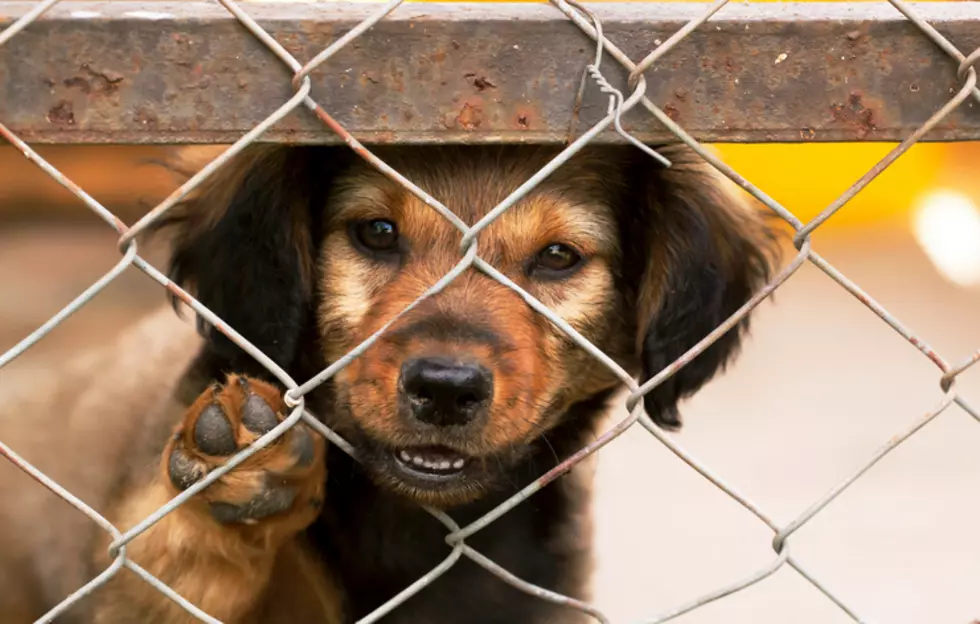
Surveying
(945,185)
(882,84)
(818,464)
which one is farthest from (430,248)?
(945,185)

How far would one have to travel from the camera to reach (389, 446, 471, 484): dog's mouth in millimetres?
1900

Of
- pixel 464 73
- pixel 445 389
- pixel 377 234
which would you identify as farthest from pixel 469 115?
pixel 377 234

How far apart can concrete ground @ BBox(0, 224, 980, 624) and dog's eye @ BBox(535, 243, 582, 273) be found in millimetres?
1475

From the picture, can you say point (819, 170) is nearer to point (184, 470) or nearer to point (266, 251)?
point (266, 251)

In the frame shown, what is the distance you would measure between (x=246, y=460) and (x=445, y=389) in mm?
321

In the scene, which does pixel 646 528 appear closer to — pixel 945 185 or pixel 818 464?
pixel 818 464

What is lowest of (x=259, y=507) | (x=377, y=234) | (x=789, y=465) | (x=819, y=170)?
(x=259, y=507)

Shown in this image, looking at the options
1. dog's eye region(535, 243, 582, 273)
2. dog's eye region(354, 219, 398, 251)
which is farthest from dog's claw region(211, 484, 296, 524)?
dog's eye region(535, 243, 582, 273)

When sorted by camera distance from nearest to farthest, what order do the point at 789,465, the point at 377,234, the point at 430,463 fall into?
the point at 430,463
the point at 377,234
the point at 789,465

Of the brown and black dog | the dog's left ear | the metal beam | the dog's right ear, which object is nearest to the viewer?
the metal beam

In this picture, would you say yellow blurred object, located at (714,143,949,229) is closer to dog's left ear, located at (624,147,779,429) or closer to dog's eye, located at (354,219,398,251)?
dog's left ear, located at (624,147,779,429)

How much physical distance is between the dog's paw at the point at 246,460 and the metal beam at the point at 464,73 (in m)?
0.53

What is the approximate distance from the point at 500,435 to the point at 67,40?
38.1 inches

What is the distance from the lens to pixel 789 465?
400 centimetres
